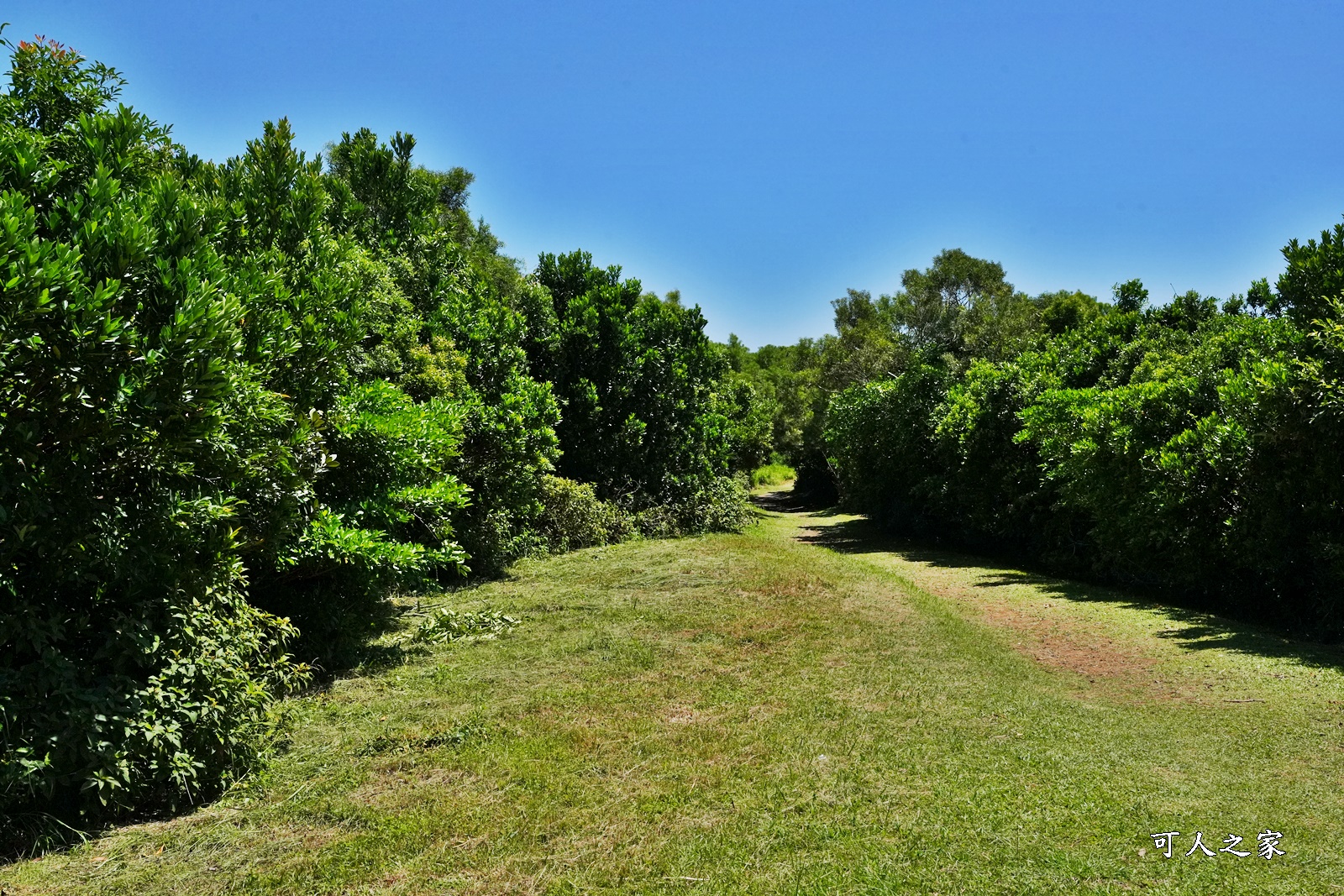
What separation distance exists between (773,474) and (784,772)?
53.0 m

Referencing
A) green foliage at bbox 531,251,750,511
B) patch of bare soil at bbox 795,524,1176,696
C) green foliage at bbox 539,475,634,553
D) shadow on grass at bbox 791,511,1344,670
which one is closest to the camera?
patch of bare soil at bbox 795,524,1176,696

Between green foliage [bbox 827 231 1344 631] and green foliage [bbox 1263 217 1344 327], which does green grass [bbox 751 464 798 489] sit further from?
green foliage [bbox 1263 217 1344 327]

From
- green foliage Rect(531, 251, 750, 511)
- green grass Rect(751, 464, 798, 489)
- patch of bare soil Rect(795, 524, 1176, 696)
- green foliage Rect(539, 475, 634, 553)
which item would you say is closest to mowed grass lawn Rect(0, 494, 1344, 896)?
patch of bare soil Rect(795, 524, 1176, 696)

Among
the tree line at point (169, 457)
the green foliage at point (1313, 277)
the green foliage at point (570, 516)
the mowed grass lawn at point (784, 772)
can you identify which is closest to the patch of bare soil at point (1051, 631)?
the mowed grass lawn at point (784, 772)

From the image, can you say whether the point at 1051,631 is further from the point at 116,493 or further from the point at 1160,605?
the point at 116,493

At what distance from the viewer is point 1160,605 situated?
1183cm

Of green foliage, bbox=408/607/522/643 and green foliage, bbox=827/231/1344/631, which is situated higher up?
green foliage, bbox=827/231/1344/631

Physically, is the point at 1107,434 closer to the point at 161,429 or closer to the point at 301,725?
the point at 301,725

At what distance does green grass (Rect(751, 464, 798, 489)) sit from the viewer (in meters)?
54.3

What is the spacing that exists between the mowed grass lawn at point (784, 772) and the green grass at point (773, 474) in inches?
1678

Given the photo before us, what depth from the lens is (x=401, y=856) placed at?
4.39 m

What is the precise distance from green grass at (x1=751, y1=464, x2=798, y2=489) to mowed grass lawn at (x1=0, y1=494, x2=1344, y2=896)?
42.6m

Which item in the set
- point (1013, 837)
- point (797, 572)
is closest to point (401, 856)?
point (1013, 837)

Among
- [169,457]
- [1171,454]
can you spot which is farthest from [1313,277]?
[169,457]
